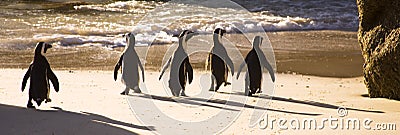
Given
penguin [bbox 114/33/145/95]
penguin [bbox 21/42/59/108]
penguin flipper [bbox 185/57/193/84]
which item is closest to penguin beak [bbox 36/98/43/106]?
penguin [bbox 21/42/59/108]

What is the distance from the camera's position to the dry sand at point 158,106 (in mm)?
6227

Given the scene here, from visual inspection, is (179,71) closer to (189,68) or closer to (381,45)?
(189,68)

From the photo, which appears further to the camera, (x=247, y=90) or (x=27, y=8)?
(x=27, y=8)

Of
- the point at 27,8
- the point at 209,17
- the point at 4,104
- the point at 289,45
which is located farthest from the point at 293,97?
the point at 27,8

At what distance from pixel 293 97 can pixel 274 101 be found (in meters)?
0.59

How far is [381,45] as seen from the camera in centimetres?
855

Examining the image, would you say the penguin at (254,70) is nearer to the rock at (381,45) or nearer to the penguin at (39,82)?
the rock at (381,45)

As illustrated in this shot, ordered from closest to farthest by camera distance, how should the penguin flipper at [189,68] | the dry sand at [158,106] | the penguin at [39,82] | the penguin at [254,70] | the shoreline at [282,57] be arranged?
the dry sand at [158,106] → the penguin at [39,82] → the penguin at [254,70] → the penguin flipper at [189,68] → the shoreline at [282,57]

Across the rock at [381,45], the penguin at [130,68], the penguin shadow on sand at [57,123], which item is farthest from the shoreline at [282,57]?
the penguin shadow on sand at [57,123]

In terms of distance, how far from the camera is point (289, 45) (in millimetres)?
16984

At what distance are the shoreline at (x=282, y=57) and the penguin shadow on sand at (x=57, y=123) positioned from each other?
Answer: 5505mm

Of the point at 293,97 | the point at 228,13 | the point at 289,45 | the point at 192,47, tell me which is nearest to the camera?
the point at 293,97

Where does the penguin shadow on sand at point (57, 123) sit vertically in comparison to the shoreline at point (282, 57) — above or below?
above

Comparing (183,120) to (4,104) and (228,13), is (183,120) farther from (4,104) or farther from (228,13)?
(228,13)
